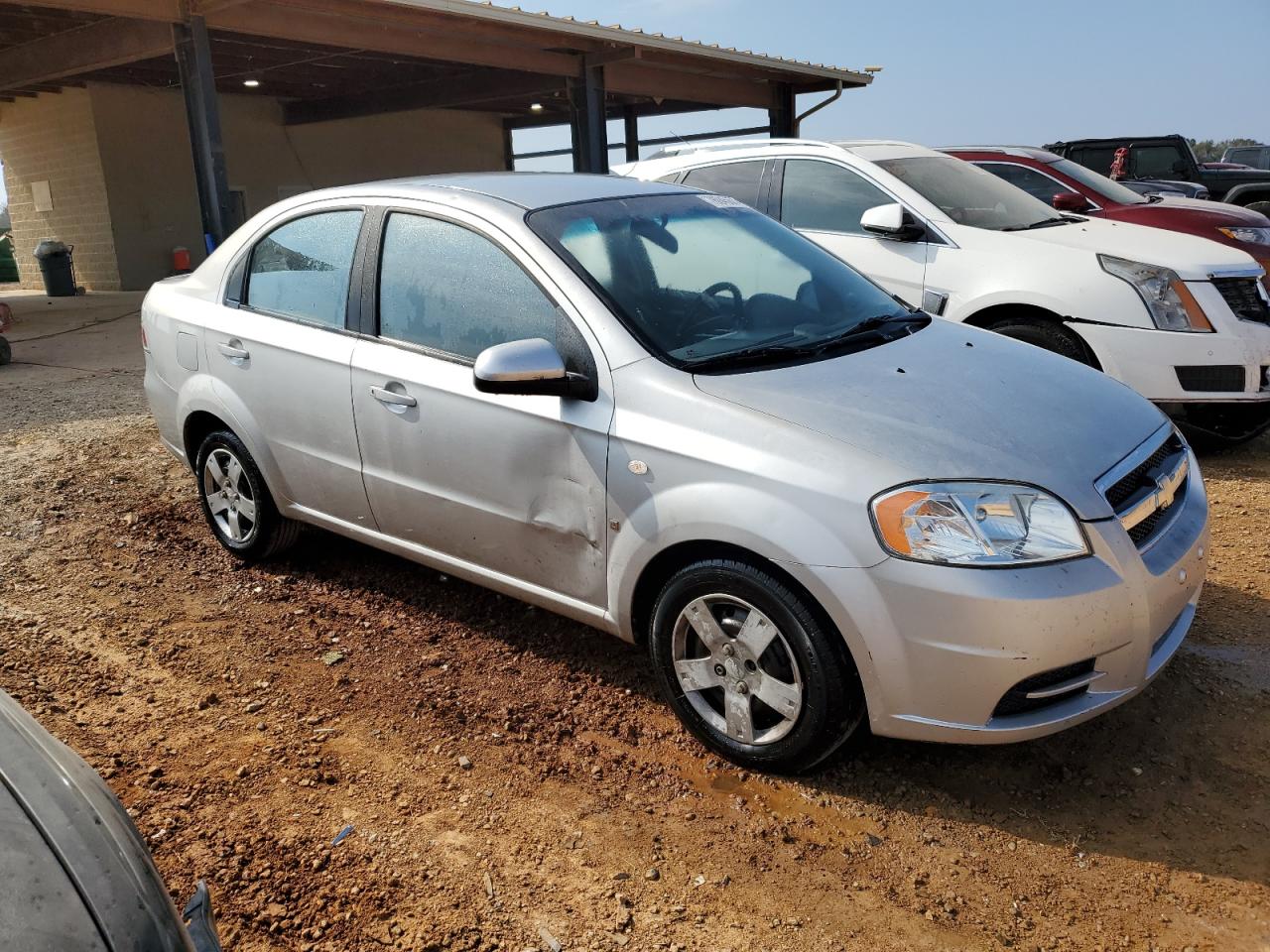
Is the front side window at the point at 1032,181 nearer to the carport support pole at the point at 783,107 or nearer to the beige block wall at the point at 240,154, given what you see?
the carport support pole at the point at 783,107

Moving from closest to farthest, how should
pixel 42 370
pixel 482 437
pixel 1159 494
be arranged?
pixel 1159 494
pixel 482 437
pixel 42 370

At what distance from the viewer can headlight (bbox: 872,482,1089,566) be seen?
2629 mm

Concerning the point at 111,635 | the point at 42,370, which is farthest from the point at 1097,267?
the point at 42,370

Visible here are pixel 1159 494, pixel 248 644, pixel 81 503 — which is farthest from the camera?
pixel 81 503

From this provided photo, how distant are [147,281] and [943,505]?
61.7 feet

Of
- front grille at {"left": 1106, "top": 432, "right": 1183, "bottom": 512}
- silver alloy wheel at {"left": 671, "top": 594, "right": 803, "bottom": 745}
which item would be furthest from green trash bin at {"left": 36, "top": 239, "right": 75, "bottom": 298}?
front grille at {"left": 1106, "top": 432, "right": 1183, "bottom": 512}

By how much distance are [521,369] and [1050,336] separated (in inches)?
153

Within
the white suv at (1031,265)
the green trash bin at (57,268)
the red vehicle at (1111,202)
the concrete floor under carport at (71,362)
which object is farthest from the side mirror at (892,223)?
the green trash bin at (57,268)

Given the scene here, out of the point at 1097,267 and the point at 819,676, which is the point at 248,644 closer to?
the point at 819,676

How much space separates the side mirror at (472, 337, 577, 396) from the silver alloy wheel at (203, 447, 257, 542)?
6.33 feet

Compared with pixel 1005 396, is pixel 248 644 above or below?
below

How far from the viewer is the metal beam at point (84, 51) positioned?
1214 centimetres

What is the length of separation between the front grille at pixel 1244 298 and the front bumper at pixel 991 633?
3.65 metres

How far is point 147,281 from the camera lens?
18.5 metres
